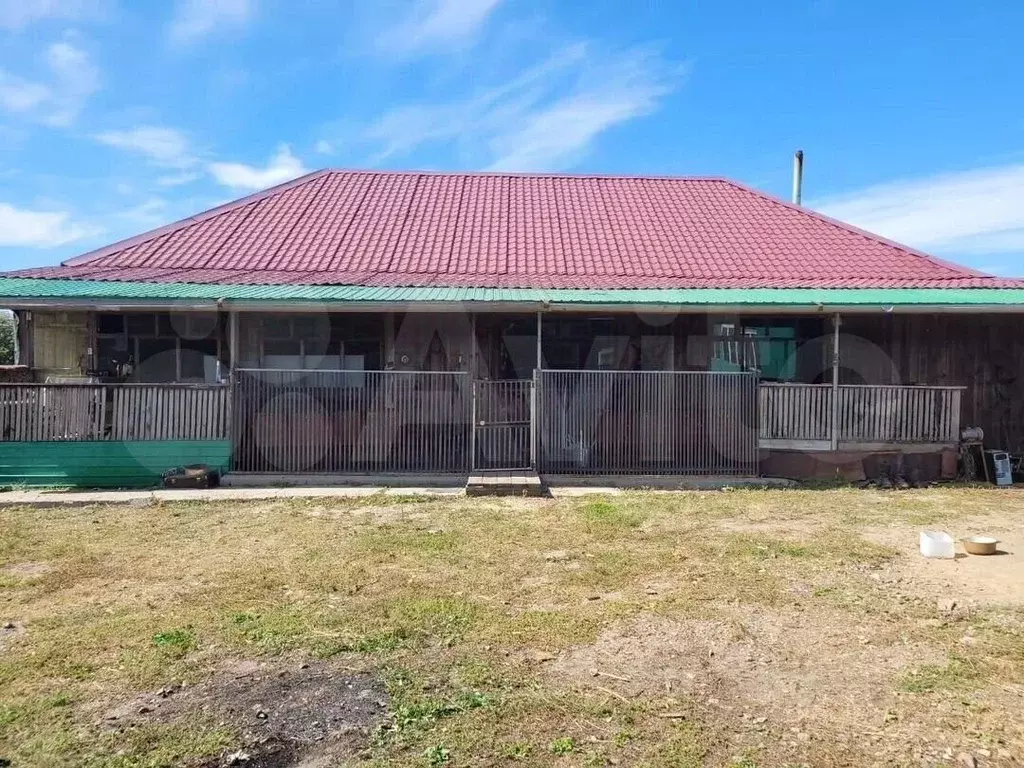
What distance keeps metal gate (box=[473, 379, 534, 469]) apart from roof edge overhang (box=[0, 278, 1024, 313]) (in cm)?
115

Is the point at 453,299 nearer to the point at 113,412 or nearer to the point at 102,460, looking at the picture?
the point at 113,412

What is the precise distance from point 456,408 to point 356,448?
1532mm

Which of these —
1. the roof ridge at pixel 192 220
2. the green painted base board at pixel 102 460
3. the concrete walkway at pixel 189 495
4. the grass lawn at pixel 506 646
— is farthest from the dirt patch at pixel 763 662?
the roof ridge at pixel 192 220

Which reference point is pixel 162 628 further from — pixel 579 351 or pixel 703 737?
pixel 579 351

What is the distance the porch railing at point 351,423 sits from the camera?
9.95 meters

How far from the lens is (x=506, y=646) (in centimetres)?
420

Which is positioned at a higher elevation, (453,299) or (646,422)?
(453,299)

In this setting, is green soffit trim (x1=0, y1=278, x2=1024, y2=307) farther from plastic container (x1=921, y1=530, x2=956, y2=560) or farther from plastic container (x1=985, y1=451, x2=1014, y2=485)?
plastic container (x1=921, y1=530, x2=956, y2=560)

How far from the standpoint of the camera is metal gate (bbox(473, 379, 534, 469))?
9930 millimetres

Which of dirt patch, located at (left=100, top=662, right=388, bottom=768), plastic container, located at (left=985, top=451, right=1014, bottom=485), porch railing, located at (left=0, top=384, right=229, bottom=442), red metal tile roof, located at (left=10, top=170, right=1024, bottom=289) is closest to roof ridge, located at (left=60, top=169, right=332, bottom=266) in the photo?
red metal tile roof, located at (left=10, top=170, right=1024, bottom=289)

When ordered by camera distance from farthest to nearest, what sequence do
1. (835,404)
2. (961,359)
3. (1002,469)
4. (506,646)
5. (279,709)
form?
(961,359) → (1002,469) → (835,404) → (506,646) → (279,709)

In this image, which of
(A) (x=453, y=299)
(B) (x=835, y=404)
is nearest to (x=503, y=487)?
(A) (x=453, y=299)

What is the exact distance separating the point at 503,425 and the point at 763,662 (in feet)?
20.4

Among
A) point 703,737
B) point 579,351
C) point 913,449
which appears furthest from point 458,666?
point 913,449
